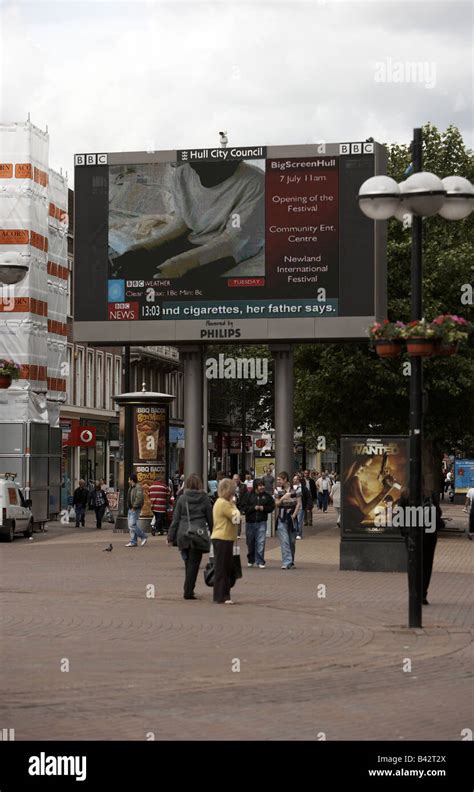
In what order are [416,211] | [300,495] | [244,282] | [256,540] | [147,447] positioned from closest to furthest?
[416,211], [256,540], [300,495], [244,282], [147,447]

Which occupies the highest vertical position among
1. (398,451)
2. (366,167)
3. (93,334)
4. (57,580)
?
(366,167)

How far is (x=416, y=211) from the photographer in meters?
16.6

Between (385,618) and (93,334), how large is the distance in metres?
21.1

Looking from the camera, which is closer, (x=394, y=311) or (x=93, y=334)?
(x=93, y=334)

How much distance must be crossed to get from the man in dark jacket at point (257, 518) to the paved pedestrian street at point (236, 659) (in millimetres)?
2021

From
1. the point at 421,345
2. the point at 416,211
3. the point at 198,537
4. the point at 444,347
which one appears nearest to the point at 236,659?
the point at 421,345

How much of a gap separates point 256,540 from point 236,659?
48.1ft

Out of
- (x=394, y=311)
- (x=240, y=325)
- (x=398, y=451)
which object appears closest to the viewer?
(x=398, y=451)

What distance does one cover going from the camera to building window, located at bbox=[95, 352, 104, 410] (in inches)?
2970

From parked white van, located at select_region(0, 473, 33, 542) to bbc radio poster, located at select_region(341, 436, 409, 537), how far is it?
13.8 metres

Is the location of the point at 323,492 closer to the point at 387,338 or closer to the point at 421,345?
the point at 387,338
